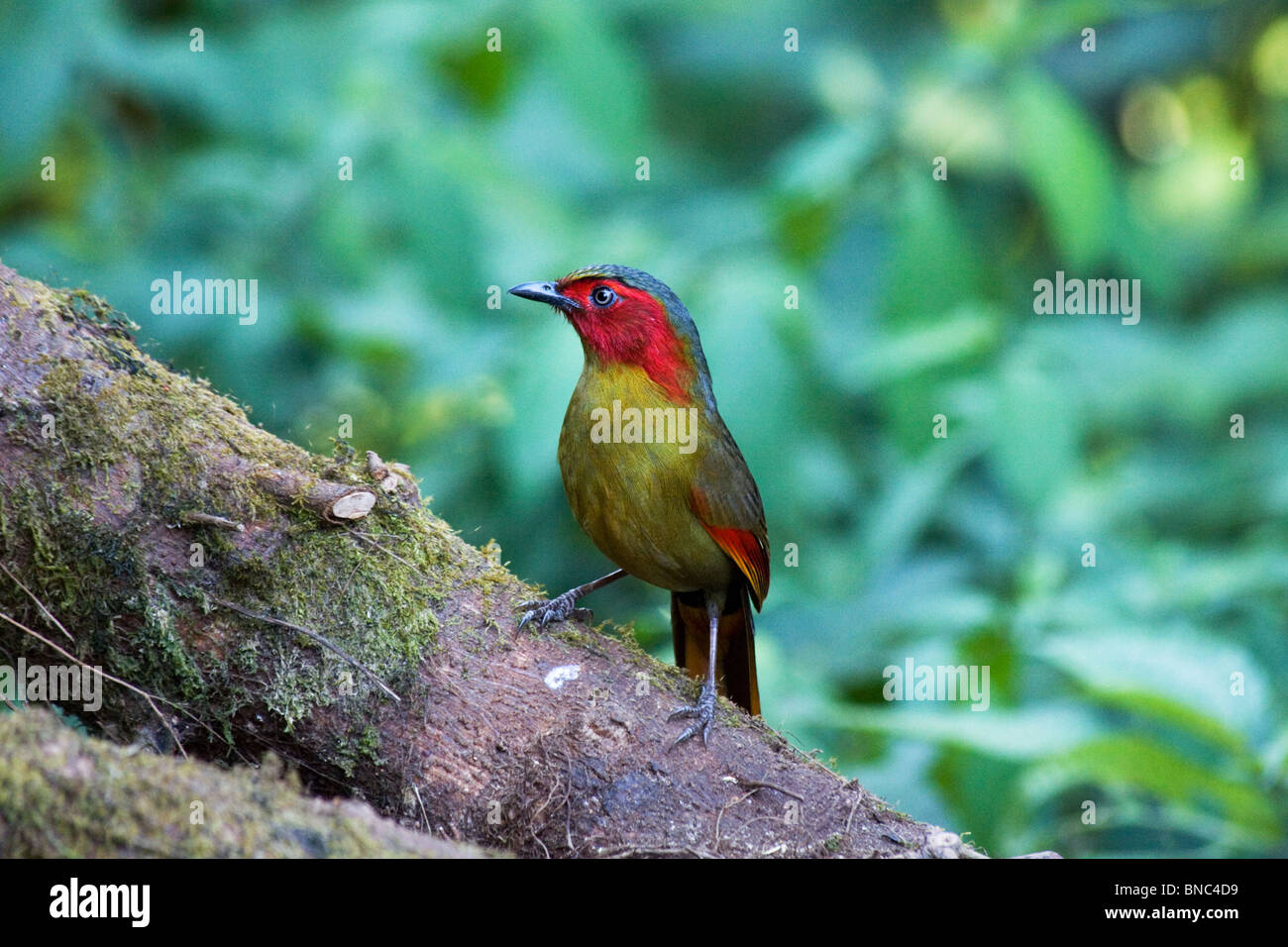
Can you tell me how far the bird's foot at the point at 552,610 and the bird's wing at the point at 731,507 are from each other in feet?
1.79

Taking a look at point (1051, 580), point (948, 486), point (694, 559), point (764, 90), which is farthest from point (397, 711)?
point (764, 90)

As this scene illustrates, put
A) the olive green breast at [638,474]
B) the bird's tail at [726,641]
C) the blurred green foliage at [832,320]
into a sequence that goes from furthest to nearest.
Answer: the blurred green foliage at [832,320] → the bird's tail at [726,641] → the olive green breast at [638,474]

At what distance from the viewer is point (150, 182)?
6.51m

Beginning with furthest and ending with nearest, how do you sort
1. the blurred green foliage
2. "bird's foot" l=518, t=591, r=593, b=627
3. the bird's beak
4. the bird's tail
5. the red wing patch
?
1. the blurred green foliage
2. the bird's tail
3. the bird's beak
4. the red wing patch
5. "bird's foot" l=518, t=591, r=593, b=627

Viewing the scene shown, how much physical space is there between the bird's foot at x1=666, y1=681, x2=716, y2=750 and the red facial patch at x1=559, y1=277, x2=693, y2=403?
104cm

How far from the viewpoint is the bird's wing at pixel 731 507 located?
3674 millimetres

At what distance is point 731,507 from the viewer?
3699 millimetres

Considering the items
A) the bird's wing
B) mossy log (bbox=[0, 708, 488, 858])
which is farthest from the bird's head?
mossy log (bbox=[0, 708, 488, 858])

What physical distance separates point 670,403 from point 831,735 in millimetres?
1552

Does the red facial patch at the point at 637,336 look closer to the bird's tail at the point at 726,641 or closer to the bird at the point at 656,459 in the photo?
the bird at the point at 656,459

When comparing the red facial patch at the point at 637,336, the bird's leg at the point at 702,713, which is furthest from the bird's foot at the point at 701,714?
the red facial patch at the point at 637,336

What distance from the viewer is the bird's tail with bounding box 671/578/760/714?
3.97 m

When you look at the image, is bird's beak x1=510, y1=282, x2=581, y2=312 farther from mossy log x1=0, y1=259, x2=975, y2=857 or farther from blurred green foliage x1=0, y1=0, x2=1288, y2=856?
mossy log x1=0, y1=259, x2=975, y2=857

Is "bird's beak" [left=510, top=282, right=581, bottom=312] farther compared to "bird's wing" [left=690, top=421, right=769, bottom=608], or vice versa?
"bird's beak" [left=510, top=282, right=581, bottom=312]
